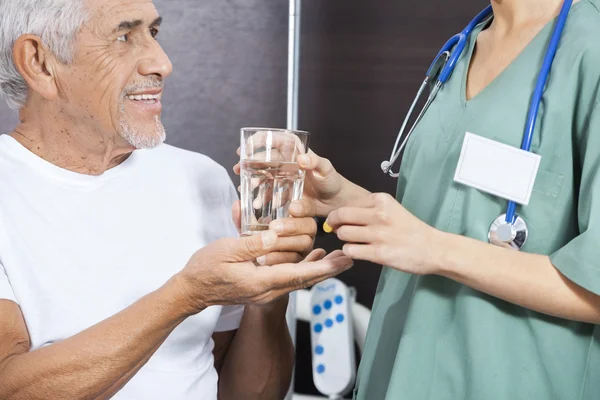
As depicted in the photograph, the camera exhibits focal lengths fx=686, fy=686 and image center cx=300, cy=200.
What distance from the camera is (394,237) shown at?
973 mm

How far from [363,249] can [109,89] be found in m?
0.73

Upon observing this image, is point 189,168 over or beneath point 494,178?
beneath

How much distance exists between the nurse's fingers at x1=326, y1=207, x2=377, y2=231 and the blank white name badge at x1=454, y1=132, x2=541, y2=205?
0.15m

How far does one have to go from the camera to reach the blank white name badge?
0.98m

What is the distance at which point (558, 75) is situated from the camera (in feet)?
3.26

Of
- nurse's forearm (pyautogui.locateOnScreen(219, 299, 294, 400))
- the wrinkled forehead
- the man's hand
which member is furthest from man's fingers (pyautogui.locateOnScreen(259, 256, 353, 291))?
the wrinkled forehead

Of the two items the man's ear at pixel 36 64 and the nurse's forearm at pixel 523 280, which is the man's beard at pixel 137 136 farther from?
the nurse's forearm at pixel 523 280

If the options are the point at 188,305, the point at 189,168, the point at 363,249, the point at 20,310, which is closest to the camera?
the point at 363,249

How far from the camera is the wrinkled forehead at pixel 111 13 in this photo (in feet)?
4.67

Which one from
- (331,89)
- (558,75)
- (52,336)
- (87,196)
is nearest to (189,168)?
(87,196)

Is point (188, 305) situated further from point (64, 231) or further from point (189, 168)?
point (189, 168)

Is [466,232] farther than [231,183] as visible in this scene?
No

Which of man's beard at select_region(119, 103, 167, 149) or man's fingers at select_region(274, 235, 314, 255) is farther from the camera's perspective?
man's beard at select_region(119, 103, 167, 149)

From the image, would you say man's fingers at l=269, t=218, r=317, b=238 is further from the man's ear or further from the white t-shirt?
the man's ear
